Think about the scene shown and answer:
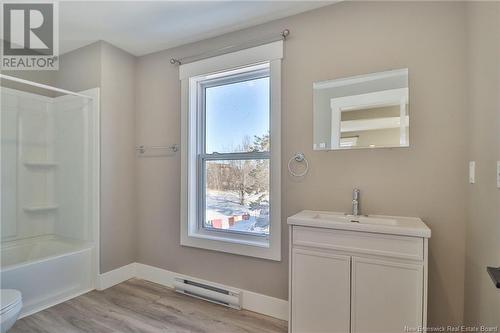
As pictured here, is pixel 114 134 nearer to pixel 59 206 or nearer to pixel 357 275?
pixel 59 206

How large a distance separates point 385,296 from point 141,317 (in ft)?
6.01

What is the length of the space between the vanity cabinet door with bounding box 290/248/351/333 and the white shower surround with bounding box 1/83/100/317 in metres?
2.05

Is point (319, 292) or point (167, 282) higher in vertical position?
point (319, 292)

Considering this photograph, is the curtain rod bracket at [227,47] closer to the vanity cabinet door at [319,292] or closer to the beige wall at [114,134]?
the beige wall at [114,134]

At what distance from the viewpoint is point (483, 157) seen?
4.44 feet

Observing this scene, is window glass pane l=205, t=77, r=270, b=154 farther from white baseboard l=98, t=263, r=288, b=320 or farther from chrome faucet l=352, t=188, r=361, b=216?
white baseboard l=98, t=263, r=288, b=320

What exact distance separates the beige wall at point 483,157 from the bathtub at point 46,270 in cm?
304

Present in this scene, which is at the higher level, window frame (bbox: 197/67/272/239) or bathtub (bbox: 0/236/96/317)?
window frame (bbox: 197/67/272/239)

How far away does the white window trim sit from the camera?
2148 millimetres

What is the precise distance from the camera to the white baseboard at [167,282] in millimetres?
2121

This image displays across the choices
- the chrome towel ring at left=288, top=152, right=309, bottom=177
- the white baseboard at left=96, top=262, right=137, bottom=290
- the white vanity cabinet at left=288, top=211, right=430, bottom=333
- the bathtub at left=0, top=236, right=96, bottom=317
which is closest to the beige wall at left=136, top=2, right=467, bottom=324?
the chrome towel ring at left=288, top=152, right=309, bottom=177

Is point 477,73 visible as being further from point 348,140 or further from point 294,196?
point 294,196

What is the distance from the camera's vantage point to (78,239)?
280 centimetres

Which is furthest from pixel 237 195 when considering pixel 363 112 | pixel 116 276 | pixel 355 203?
pixel 116 276
